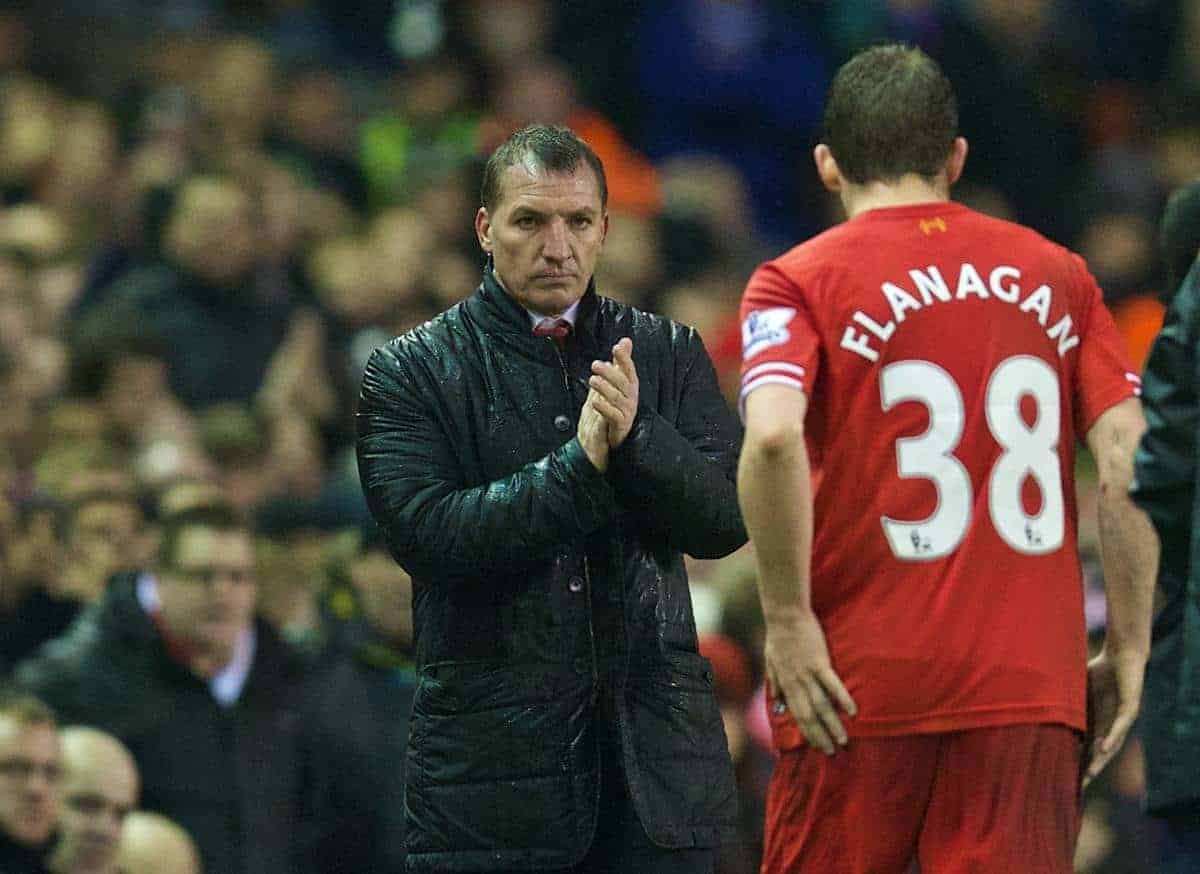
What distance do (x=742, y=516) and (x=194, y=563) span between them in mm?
3746

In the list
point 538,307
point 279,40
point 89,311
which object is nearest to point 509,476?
point 538,307

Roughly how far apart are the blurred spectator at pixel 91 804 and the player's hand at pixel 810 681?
3459mm

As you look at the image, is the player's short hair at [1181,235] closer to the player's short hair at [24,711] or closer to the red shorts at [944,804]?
the red shorts at [944,804]

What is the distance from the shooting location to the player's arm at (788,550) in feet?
14.4

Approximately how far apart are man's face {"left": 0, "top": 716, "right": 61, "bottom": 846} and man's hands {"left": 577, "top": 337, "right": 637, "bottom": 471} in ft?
10.4

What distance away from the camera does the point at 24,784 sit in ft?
23.4

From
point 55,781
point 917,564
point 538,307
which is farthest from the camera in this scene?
point 55,781

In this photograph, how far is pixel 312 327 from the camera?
1115cm

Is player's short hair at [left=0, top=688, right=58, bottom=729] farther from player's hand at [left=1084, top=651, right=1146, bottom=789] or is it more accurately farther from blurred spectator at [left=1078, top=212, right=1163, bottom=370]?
blurred spectator at [left=1078, top=212, right=1163, bottom=370]

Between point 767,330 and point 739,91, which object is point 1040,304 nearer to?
point 767,330

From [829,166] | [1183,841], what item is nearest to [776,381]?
[829,166]

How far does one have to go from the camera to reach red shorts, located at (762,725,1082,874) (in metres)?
4.47

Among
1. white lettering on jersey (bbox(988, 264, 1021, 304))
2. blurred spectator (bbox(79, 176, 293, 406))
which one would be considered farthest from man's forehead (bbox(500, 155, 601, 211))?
blurred spectator (bbox(79, 176, 293, 406))

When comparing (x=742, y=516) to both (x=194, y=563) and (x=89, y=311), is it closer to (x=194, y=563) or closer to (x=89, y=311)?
(x=194, y=563)
